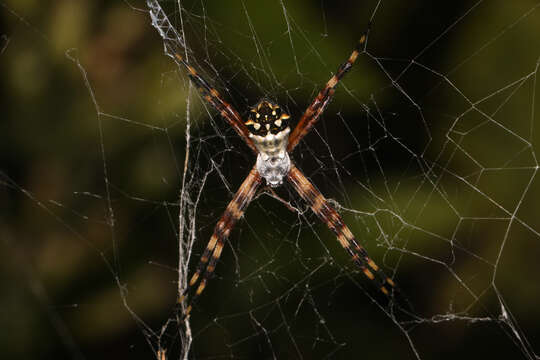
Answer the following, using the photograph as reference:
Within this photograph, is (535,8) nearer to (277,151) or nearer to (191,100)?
(277,151)

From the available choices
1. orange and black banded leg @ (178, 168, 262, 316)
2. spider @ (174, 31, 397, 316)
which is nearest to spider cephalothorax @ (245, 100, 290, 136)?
spider @ (174, 31, 397, 316)

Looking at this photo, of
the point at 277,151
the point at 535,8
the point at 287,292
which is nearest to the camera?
the point at 535,8

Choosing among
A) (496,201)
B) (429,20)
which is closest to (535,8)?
(429,20)

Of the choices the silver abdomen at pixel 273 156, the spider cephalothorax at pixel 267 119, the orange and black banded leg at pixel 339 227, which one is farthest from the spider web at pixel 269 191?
the spider cephalothorax at pixel 267 119

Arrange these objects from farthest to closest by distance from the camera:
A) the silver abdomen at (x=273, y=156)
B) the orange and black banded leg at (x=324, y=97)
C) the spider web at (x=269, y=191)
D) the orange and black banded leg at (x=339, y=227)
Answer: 1. the orange and black banded leg at (x=339, y=227)
2. the spider web at (x=269, y=191)
3. the silver abdomen at (x=273, y=156)
4. the orange and black banded leg at (x=324, y=97)

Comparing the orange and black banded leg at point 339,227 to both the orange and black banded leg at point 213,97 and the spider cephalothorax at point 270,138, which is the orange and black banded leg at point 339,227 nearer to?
the spider cephalothorax at point 270,138

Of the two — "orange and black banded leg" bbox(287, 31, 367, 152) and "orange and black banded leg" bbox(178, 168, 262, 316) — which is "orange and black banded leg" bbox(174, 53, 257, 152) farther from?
"orange and black banded leg" bbox(178, 168, 262, 316)

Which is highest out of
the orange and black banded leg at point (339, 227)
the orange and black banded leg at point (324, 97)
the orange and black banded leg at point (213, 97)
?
the orange and black banded leg at point (213, 97)
